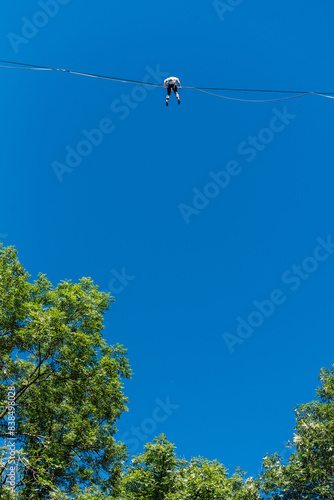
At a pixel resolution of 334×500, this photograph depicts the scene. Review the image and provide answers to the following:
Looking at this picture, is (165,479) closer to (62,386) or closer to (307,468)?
(62,386)

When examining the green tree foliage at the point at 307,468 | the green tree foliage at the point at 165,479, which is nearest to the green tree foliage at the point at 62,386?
the green tree foliage at the point at 165,479

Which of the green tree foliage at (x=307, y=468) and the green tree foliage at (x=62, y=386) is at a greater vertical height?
the green tree foliage at (x=62, y=386)

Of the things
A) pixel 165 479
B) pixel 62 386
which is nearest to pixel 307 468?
pixel 165 479

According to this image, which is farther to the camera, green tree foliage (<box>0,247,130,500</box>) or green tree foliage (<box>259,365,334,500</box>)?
green tree foliage (<box>259,365,334,500</box>)

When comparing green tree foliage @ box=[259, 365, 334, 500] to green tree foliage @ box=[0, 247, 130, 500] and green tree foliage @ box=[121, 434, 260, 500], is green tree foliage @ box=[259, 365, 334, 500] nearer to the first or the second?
green tree foliage @ box=[121, 434, 260, 500]

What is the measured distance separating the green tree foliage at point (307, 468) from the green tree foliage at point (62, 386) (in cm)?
839

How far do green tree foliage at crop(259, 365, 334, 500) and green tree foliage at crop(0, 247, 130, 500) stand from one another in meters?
8.39

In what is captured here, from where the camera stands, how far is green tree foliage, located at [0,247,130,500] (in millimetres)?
15477

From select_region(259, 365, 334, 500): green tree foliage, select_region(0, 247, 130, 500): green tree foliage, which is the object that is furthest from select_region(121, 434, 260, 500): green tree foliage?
select_region(259, 365, 334, 500): green tree foliage

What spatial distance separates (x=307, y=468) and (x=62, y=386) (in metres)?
12.7

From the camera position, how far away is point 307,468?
19.4 meters

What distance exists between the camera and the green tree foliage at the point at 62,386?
15477 mm

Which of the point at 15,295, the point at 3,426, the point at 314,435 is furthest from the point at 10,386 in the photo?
the point at 314,435

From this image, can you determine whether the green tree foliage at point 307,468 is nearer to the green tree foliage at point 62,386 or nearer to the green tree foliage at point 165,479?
the green tree foliage at point 165,479
